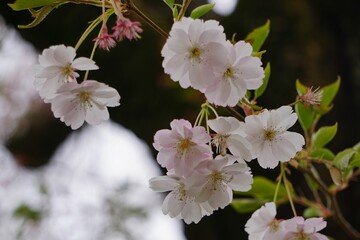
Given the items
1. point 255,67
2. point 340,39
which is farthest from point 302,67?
point 255,67

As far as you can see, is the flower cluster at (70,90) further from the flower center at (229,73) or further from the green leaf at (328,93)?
the green leaf at (328,93)

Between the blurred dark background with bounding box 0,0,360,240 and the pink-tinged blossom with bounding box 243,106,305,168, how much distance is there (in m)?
0.63

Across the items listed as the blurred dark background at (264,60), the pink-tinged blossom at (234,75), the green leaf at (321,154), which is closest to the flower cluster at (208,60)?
the pink-tinged blossom at (234,75)

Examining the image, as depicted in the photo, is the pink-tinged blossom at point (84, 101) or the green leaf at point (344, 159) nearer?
the pink-tinged blossom at point (84, 101)

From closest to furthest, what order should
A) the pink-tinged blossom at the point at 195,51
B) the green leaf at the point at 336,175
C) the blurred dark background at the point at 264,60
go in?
the pink-tinged blossom at the point at 195,51
the green leaf at the point at 336,175
the blurred dark background at the point at 264,60

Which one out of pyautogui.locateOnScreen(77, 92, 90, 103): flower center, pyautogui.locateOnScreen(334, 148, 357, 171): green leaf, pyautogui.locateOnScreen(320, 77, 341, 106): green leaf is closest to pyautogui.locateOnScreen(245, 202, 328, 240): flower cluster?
pyautogui.locateOnScreen(334, 148, 357, 171): green leaf

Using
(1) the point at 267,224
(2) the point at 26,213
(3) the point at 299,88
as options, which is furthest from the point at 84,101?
(2) the point at 26,213

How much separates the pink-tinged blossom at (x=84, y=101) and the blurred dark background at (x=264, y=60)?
63cm

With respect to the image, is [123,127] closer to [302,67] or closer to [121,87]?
[121,87]

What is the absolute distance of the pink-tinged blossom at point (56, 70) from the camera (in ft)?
1.62

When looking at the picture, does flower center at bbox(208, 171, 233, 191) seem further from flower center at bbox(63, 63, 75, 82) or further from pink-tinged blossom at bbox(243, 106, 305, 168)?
flower center at bbox(63, 63, 75, 82)

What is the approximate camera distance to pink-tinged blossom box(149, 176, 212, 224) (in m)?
0.49

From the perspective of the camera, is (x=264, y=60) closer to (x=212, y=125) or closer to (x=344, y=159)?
(x=344, y=159)

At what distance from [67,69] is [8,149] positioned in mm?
1503
